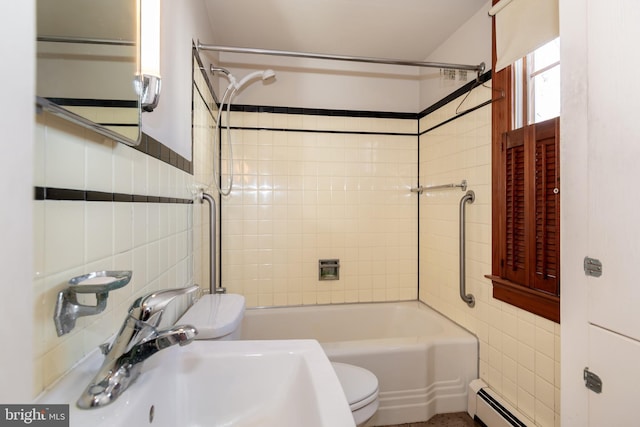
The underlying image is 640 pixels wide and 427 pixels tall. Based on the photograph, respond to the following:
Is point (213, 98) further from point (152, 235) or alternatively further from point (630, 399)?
point (630, 399)

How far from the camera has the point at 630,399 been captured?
0.72 meters

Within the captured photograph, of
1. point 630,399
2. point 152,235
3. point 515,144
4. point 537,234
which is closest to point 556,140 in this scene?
point 515,144

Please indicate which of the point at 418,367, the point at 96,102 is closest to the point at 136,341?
the point at 96,102

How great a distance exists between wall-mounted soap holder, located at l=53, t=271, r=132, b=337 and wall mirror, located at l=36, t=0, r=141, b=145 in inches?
11.0

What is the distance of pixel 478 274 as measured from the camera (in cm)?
188

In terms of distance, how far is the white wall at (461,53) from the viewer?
1.85 m

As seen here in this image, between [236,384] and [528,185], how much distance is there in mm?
1504

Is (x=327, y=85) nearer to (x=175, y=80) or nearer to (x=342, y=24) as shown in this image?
(x=342, y=24)

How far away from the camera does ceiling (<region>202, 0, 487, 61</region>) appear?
1844 millimetres

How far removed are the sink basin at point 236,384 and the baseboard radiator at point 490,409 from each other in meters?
1.36

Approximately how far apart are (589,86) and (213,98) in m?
2.05

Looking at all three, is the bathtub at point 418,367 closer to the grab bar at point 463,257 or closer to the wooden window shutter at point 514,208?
the grab bar at point 463,257

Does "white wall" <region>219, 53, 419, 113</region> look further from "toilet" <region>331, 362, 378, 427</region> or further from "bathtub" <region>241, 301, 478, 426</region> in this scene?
"toilet" <region>331, 362, 378, 427</region>

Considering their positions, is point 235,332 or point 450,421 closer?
point 235,332
